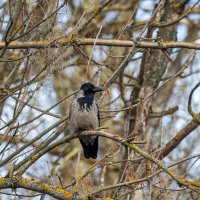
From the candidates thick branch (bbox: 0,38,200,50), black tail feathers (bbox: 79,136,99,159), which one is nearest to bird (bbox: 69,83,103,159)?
black tail feathers (bbox: 79,136,99,159)

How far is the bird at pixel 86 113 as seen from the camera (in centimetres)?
732

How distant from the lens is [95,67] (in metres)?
7.61

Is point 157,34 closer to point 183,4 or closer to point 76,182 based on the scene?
point 183,4

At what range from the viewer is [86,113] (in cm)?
764

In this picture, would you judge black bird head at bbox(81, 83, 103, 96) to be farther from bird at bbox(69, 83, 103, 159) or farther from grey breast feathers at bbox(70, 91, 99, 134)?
grey breast feathers at bbox(70, 91, 99, 134)

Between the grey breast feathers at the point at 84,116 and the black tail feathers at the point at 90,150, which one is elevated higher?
the grey breast feathers at the point at 84,116

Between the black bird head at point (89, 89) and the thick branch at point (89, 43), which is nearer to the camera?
the thick branch at point (89, 43)

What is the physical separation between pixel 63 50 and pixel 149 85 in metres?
3.33

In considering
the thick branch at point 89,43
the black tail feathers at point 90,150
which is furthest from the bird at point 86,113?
the thick branch at point 89,43

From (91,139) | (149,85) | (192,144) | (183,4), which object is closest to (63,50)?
(91,139)

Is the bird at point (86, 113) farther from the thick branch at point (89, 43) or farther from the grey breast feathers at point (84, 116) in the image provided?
the thick branch at point (89, 43)

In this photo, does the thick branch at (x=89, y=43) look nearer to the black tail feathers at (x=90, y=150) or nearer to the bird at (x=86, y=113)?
the bird at (x=86, y=113)

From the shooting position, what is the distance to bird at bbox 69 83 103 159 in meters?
7.32

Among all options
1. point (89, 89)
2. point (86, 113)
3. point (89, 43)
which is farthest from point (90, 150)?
point (89, 43)
